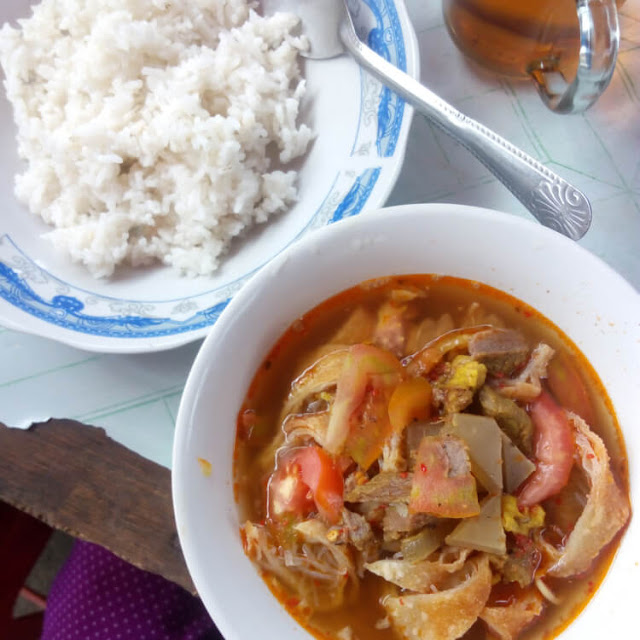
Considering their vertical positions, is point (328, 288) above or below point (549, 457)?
above

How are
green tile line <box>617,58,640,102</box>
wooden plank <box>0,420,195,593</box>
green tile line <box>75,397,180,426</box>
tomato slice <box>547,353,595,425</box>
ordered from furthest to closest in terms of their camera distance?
green tile line <box>617,58,640,102</box> < green tile line <box>75,397,180,426</box> < wooden plank <box>0,420,195,593</box> < tomato slice <box>547,353,595,425</box>

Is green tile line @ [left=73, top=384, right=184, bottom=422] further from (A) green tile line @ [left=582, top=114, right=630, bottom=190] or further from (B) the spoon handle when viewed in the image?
(A) green tile line @ [left=582, top=114, right=630, bottom=190]

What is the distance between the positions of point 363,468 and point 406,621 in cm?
23

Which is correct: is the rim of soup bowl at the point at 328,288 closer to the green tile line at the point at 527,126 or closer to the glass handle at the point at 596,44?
the glass handle at the point at 596,44

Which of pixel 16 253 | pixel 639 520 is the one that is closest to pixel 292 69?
pixel 16 253

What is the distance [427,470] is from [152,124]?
972 mm

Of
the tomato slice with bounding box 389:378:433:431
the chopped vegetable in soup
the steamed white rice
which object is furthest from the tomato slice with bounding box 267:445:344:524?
the steamed white rice

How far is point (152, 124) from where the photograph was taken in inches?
56.8

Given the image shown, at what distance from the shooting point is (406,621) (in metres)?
0.98

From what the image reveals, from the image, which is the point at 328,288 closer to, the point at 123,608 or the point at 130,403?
the point at 130,403

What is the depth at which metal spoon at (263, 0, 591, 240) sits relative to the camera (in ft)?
3.69

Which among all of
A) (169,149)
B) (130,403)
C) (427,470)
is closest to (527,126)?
(169,149)

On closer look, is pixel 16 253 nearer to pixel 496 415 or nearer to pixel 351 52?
pixel 351 52

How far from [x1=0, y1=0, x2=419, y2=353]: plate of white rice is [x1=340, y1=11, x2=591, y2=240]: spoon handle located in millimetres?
39
